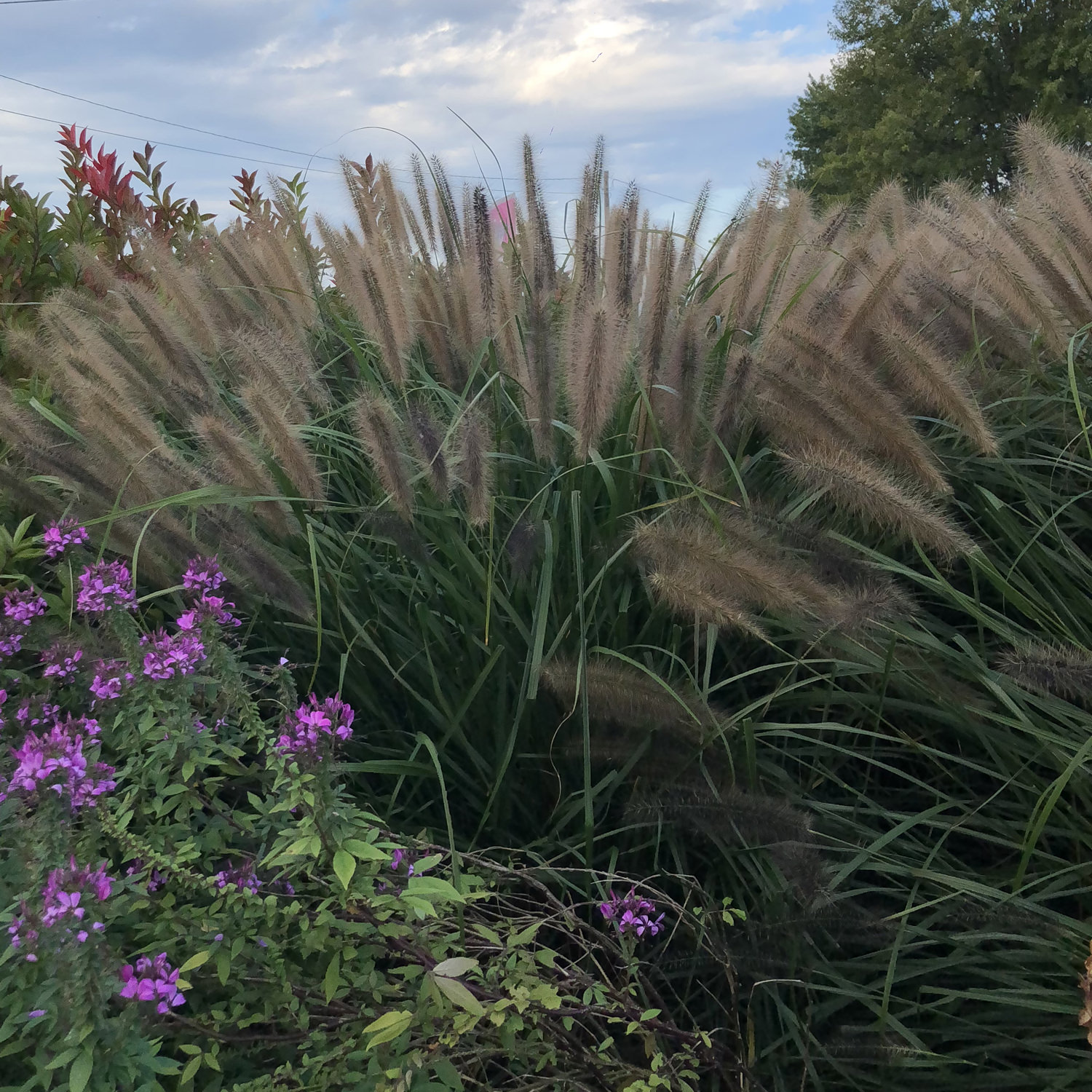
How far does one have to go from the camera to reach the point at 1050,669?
1.42 meters

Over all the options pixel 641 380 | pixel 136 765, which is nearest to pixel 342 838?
pixel 136 765

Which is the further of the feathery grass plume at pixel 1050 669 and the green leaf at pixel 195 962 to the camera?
the feathery grass plume at pixel 1050 669

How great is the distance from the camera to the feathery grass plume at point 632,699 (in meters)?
1.46

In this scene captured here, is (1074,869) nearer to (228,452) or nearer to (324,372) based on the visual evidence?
(228,452)

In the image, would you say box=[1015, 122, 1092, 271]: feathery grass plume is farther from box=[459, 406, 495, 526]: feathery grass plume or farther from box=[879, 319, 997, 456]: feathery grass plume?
box=[459, 406, 495, 526]: feathery grass plume

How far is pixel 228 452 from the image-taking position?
1.63 metres

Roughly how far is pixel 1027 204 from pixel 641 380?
1.26 m

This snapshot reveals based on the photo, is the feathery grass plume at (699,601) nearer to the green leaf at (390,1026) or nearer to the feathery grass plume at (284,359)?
the green leaf at (390,1026)

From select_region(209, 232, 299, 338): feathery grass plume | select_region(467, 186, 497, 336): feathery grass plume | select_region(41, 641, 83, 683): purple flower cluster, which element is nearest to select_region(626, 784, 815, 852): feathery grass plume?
select_region(41, 641, 83, 683): purple flower cluster

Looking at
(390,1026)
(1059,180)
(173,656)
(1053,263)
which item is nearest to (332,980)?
(390,1026)

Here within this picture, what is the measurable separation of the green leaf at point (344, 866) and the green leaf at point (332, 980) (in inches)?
4.6

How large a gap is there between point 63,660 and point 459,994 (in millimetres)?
926

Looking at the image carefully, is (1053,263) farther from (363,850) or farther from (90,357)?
(90,357)

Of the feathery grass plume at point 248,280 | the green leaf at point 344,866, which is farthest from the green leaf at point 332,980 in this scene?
the feathery grass plume at point 248,280
